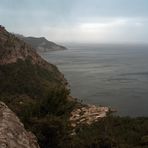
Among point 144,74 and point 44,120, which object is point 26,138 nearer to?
point 44,120

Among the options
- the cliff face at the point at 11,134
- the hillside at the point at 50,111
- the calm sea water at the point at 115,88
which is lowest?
the calm sea water at the point at 115,88

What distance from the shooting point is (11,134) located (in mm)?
8883

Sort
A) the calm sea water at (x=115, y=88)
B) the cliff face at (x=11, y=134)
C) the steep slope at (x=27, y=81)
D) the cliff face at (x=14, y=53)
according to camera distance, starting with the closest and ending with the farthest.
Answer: the cliff face at (x=11, y=134)
the steep slope at (x=27, y=81)
the calm sea water at (x=115, y=88)
the cliff face at (x=14, y=53)

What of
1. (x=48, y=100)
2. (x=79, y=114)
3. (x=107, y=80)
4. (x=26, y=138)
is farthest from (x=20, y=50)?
(x=26, y=138)

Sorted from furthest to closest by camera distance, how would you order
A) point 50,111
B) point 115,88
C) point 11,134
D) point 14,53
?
point 115,88
point 14,53
point 50,111
point 11,134

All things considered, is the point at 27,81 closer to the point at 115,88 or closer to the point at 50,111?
the point at 115,88

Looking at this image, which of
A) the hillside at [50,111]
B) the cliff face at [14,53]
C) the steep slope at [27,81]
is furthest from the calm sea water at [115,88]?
the cliff face at [14,53]

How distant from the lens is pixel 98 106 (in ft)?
211

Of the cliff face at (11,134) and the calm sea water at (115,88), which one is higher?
the cliff face at (11,134)

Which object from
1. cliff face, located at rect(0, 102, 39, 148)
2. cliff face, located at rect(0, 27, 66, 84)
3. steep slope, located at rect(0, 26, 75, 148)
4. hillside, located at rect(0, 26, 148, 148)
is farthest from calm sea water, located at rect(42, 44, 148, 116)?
cliff face, located at rect(0, 102, 39, 148)

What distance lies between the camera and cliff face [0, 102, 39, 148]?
27.4 ft

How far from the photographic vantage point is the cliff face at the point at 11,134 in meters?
8.36

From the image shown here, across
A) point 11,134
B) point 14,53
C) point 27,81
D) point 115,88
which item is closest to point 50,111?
point 11,134

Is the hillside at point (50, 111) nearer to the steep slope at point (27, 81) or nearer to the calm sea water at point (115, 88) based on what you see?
the steep slope at point (27, 81)
